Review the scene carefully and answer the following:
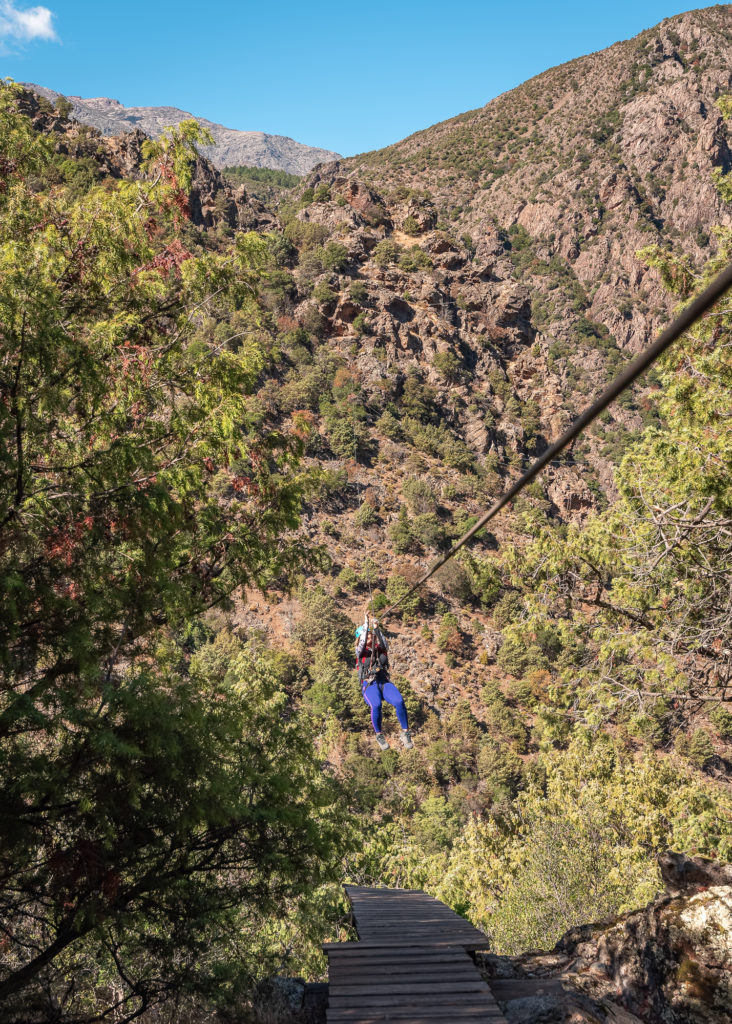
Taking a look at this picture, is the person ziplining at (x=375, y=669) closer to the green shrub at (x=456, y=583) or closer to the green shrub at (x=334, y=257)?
the green shrub at (x=456, y=583)

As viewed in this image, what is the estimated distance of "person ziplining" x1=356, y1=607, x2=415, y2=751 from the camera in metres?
8.30

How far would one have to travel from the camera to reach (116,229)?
5.12 meters

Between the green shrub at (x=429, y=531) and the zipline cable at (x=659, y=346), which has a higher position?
the green shrub at (x=429, y=531)

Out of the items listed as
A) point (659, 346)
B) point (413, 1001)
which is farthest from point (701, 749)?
point (659, 346)

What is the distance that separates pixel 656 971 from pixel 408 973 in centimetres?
223

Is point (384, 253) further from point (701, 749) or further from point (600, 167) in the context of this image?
point (600, 167)

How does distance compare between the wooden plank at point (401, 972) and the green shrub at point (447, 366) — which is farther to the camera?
the green shrub at point (447, 366)

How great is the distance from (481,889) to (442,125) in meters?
139

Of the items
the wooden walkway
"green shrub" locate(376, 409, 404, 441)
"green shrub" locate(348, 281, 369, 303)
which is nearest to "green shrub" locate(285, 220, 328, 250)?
"green shrub" locate(348, 281, 369, 303)

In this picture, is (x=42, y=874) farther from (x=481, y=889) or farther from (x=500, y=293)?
(x=500, y=293)

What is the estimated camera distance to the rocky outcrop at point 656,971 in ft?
15.2

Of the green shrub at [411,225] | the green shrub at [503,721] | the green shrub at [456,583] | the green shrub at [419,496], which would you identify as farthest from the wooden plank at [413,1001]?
the green shrub at [411,225]

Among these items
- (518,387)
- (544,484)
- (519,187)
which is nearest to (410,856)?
(544,484)

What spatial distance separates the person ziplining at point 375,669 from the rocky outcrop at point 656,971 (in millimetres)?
3018
